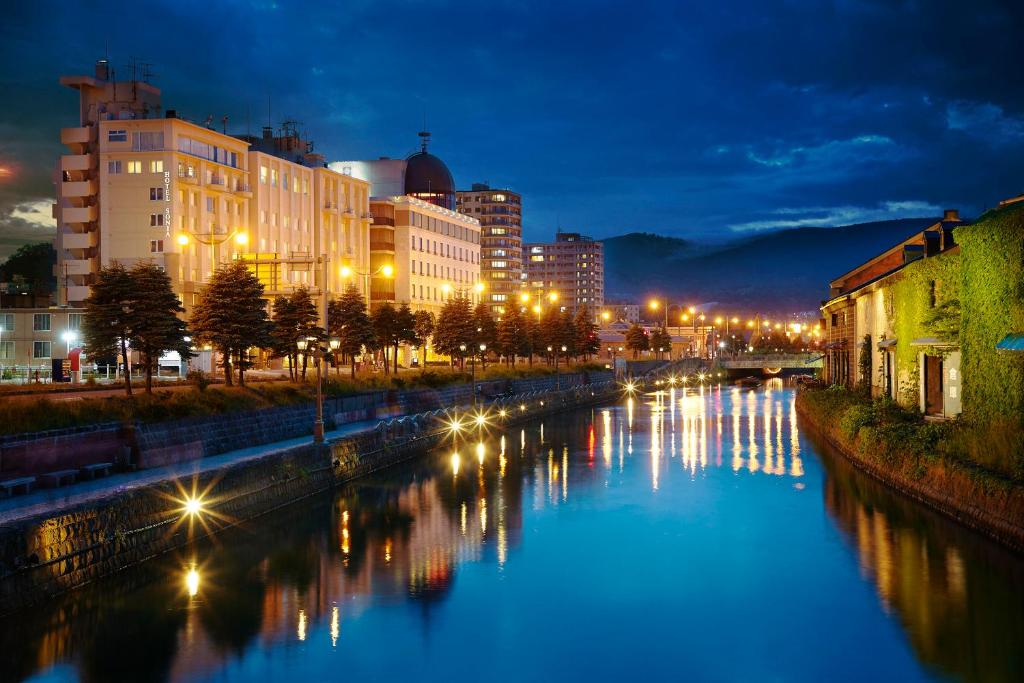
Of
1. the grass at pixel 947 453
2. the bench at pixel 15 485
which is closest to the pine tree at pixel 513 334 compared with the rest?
the grass at pixel 947 453

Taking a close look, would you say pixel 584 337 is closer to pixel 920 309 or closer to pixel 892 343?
pixel 892 343

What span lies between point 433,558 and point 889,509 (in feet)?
48.2

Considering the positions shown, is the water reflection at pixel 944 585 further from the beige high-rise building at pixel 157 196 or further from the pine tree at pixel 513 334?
the pine tree at pixel 513 334

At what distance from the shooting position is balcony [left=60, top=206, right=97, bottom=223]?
77312 mm

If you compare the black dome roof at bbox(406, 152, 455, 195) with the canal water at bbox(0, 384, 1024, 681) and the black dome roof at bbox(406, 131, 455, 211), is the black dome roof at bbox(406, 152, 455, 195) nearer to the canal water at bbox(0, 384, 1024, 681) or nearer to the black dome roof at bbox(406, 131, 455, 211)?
the black dome roof at bbox(406, 131, 455, 211)

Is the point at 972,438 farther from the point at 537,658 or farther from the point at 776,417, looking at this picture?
the point at 776,417

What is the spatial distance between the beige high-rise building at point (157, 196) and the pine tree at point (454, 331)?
1007 cm

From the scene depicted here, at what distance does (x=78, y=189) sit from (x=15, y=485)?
60059mm

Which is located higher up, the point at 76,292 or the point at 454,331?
the point at 76,292

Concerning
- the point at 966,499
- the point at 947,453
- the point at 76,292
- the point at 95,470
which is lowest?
the point at 966,499

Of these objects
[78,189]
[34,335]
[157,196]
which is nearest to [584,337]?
[157,196]

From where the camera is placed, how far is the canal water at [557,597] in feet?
55.7

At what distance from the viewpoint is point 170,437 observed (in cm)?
3120

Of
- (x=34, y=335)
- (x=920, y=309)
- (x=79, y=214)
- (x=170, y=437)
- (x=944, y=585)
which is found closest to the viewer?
(x=944, y=585)
